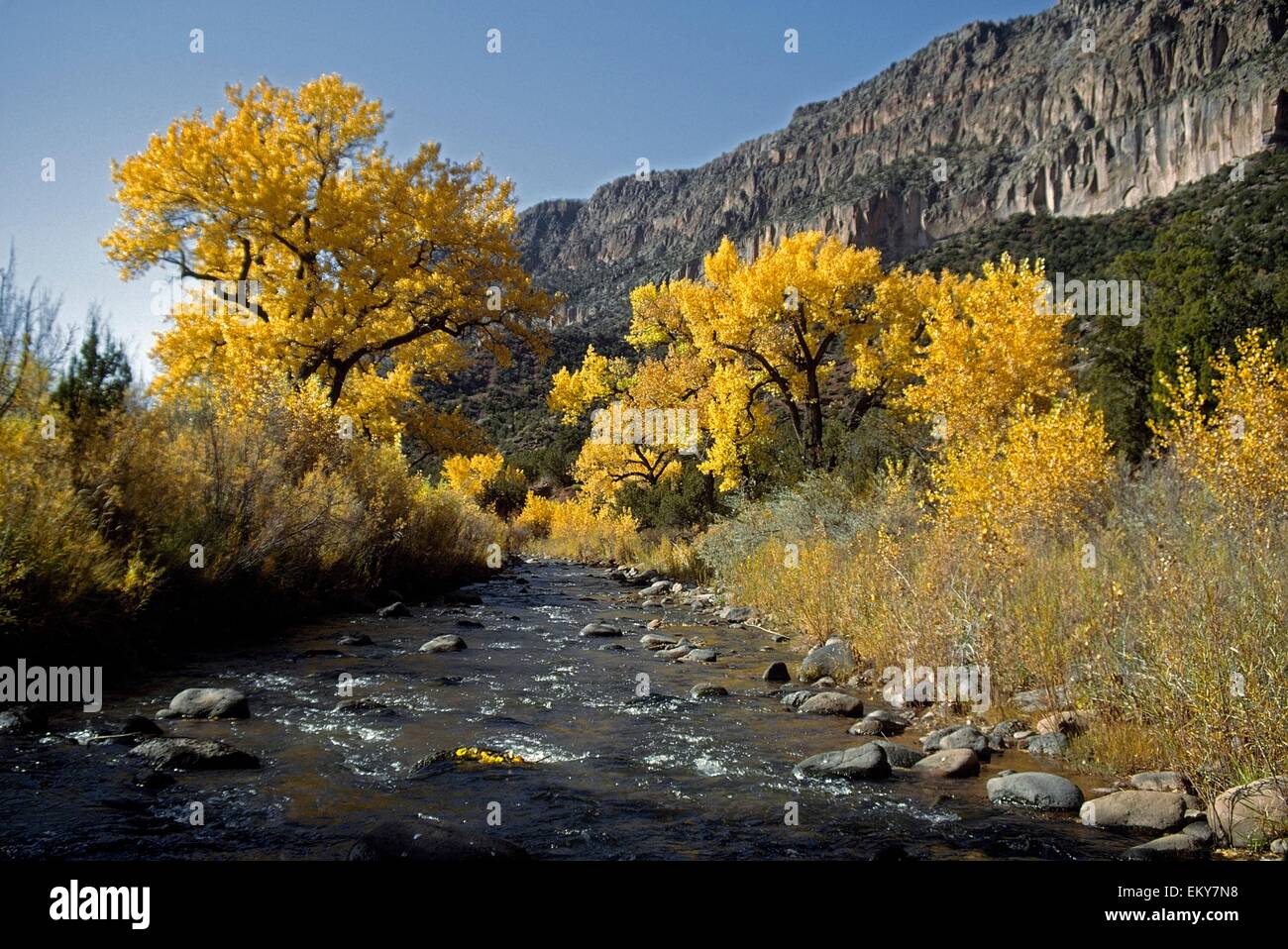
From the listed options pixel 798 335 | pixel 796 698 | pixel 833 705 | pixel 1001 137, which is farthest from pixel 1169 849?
pixel 1001 137

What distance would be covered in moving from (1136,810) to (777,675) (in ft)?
14.4

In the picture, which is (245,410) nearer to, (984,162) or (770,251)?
(770,251)

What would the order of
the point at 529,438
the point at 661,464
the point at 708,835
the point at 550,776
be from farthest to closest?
the point at 529,438 → the point at 661,464 → the point at 550,776 → the point at 708,835

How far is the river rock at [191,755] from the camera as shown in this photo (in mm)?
4539

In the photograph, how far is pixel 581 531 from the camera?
3244 centimetres

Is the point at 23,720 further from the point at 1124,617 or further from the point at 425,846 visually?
the point at 1124,617

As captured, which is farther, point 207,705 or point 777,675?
point 777,675

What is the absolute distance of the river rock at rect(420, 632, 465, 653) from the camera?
30.7 feet

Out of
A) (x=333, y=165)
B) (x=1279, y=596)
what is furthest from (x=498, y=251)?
(x=1279, y=596)

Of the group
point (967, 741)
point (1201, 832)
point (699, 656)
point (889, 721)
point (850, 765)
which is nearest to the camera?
point (1201, 832)

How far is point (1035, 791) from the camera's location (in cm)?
442

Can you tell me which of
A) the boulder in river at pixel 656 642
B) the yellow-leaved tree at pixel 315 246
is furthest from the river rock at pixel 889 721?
the yellow-leaved tree at pixel 315 246

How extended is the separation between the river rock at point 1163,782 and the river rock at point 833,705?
7.97 feet

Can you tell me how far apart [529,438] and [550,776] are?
5446 centimetres
